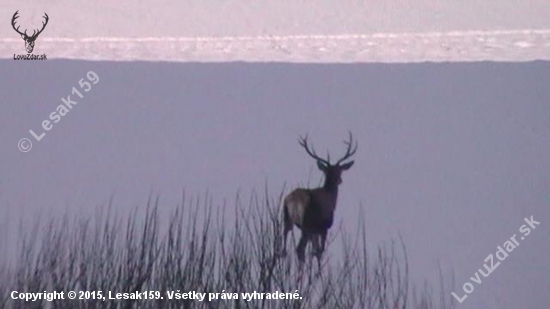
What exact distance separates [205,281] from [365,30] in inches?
46.1

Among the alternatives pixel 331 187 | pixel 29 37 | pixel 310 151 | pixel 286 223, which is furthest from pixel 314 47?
pixel 29 37

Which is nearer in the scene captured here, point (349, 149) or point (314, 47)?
point (349, 149)

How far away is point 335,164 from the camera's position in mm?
2902

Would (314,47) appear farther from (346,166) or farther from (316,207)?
(316,207)

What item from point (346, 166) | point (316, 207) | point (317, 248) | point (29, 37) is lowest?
point (317, 248)

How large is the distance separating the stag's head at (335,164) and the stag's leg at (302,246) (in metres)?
0.22

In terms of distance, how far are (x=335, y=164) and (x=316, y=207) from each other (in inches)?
7.1

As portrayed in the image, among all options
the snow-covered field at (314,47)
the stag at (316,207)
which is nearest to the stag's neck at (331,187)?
the stag at (316,207)

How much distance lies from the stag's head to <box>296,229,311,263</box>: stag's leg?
217 mm

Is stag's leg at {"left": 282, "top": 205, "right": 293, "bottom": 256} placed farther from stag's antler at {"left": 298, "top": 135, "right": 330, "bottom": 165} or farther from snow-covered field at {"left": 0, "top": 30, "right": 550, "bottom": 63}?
snow-covered field at {"left": 0, "top": 30, "right": 550, "bottom": 63}

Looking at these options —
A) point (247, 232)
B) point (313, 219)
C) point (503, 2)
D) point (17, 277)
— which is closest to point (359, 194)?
point (313, 219)

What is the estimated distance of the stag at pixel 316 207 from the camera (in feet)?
9.20

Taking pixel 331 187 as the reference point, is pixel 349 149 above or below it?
above

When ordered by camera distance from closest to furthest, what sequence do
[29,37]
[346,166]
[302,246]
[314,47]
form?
[302,246], [346,166], [314,47], [29,37]
